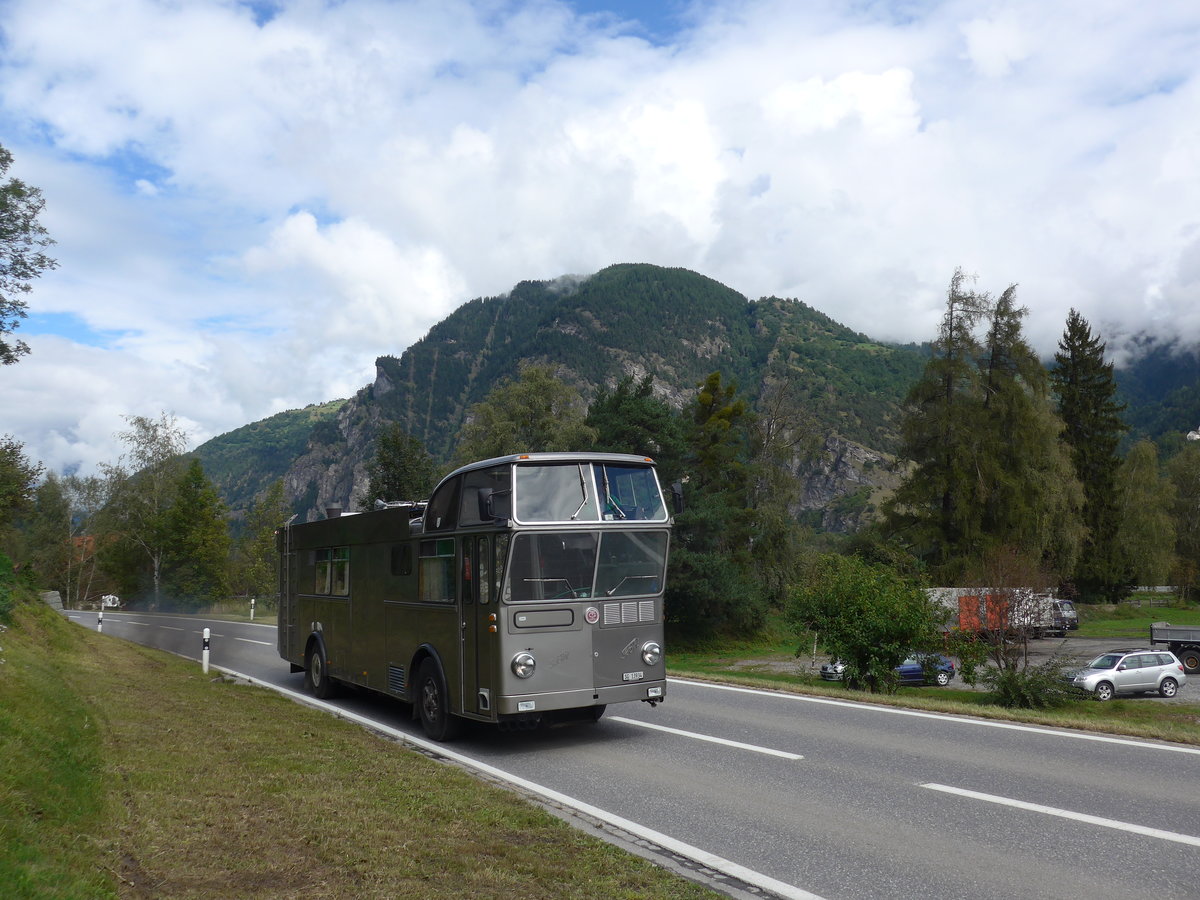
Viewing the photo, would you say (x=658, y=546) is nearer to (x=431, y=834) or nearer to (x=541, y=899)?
(x=431, y=834)

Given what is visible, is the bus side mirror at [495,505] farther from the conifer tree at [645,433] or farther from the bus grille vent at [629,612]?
the conifer tree at [645,433]

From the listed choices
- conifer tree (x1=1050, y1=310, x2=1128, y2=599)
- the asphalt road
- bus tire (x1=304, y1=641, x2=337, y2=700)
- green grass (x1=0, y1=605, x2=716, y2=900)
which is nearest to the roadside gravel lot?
bus tire (x1=304, y1=641, x2=337, y2=700)

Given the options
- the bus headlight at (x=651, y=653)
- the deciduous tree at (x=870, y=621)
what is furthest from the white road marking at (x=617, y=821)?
the deciduous tree at (x=870, y=621)

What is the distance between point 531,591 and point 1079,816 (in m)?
5.57

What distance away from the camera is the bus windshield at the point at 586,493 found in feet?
32.5

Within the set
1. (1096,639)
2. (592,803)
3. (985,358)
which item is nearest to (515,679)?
(592,803)

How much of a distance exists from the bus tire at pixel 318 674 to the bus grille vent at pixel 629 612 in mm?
6696

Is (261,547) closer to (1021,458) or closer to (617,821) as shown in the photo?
(1021,458)

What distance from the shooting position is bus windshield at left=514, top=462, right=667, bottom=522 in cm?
991

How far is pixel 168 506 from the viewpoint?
224 ft

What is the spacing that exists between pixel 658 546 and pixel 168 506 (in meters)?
67.2

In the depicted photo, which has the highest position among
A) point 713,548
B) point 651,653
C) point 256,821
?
point 713,548

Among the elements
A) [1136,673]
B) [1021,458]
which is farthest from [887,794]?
[1021,458]

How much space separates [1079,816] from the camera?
688 centimetres
